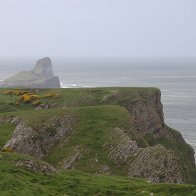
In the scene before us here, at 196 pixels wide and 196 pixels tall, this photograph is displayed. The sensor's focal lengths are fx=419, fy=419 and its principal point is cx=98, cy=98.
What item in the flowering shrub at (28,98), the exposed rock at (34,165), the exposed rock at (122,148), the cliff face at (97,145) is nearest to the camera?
the exposed rock at (34,165)

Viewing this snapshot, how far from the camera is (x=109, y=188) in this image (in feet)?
97.4

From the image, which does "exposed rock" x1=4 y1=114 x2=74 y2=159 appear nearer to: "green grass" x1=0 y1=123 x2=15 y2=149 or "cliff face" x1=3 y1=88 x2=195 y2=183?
"cliff face" x1=3 y1=88 x2=195 y2=183

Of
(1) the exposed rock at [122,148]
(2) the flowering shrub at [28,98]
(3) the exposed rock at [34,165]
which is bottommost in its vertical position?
(1) the exposed rock at [122,148]

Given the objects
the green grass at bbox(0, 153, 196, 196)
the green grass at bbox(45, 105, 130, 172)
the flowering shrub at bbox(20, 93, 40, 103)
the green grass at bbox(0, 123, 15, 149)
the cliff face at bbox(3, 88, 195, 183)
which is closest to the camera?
the green grass at bbox(0, 153, 196, 196)

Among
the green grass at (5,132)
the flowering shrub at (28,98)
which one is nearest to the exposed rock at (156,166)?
the green grass at (5,132)

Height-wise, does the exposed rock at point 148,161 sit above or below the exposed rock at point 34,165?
below

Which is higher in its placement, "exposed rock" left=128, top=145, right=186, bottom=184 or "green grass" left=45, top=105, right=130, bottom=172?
"green grass" left=45, top=105, right=130, bottom=172

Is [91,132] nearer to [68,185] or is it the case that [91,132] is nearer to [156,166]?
[156,166]

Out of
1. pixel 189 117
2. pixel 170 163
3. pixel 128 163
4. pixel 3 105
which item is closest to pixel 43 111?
pixel 3 105

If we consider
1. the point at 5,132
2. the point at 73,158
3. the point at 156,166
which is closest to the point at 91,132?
the point at 73,158

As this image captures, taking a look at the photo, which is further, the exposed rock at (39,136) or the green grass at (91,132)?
the exposed rock at (39,136)

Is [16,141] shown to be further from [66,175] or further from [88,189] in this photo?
[88,189]

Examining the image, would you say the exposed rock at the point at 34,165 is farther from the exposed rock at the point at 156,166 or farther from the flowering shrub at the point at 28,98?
the flowering shrub at the point at 28,98

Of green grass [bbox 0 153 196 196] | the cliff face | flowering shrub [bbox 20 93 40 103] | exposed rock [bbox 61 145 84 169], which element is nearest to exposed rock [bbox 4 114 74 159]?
the cliff face
